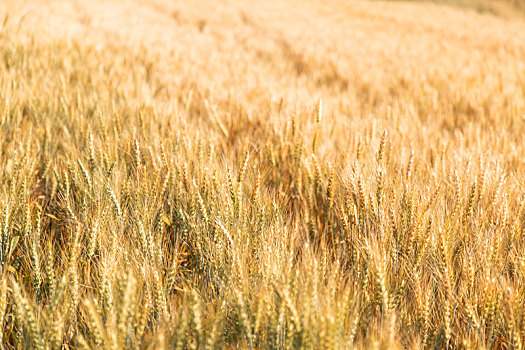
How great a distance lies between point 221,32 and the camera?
6625 mm

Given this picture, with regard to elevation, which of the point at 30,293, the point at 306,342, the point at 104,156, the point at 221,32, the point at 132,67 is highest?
the point at 221,32

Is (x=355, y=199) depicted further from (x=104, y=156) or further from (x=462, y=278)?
(x=104, y=156)

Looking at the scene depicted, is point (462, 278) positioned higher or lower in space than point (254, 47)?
lower

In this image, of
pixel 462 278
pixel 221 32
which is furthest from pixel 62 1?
pixel 462 278

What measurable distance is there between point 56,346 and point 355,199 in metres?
0.86

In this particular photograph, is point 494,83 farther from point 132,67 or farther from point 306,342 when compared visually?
point 306,342

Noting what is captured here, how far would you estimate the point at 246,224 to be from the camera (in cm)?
103

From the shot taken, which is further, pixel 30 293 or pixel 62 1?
pixel 62 1

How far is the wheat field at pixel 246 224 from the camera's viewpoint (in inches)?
29.3

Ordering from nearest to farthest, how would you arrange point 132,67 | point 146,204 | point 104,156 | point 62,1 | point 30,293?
point 30,293, point 146,204, point 104,156, point 132,67, point 62,1

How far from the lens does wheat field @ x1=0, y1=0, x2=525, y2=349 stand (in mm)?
743

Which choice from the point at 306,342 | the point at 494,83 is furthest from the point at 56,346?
the point at 494,83

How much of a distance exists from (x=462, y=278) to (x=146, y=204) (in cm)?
84

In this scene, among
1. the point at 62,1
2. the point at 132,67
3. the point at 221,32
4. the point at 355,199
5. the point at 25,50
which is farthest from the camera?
the point at 62,1
